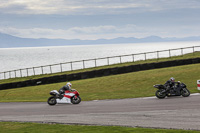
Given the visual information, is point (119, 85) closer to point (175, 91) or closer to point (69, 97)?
point (69, 97)

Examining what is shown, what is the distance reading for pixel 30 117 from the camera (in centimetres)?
1673

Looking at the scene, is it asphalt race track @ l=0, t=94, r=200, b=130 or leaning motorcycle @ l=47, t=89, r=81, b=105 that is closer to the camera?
asphalt race track @ l=0, t=94, r=200, b=130

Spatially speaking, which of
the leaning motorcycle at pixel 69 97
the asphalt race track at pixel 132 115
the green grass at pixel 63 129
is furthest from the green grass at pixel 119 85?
the green grass at pixel 63 129

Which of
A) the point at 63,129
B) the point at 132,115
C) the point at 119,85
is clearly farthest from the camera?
the point at 119,85

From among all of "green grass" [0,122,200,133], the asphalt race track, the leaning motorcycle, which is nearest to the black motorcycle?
the asphalt race track

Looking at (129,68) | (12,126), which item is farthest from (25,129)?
(129,68)

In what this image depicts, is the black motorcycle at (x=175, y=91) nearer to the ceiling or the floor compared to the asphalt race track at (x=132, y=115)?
nearer to the ceiling

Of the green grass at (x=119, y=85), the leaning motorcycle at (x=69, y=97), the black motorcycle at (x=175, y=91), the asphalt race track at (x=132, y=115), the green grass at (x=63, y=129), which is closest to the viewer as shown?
the green grass at (x=63, y=129)

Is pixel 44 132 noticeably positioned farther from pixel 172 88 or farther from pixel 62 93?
pixel 172 88

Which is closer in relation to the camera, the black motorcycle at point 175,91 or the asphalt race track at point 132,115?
the asphalt race track at point 132,115

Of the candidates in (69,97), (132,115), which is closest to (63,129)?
(132,115)

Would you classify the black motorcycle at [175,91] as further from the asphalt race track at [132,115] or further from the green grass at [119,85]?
the green grass at [119,85]

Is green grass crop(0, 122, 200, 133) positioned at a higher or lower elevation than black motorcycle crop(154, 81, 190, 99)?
lower

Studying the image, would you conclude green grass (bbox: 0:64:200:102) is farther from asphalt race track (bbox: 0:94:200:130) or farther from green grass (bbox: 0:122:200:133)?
green grass (bbox: 0:122:200:133)
